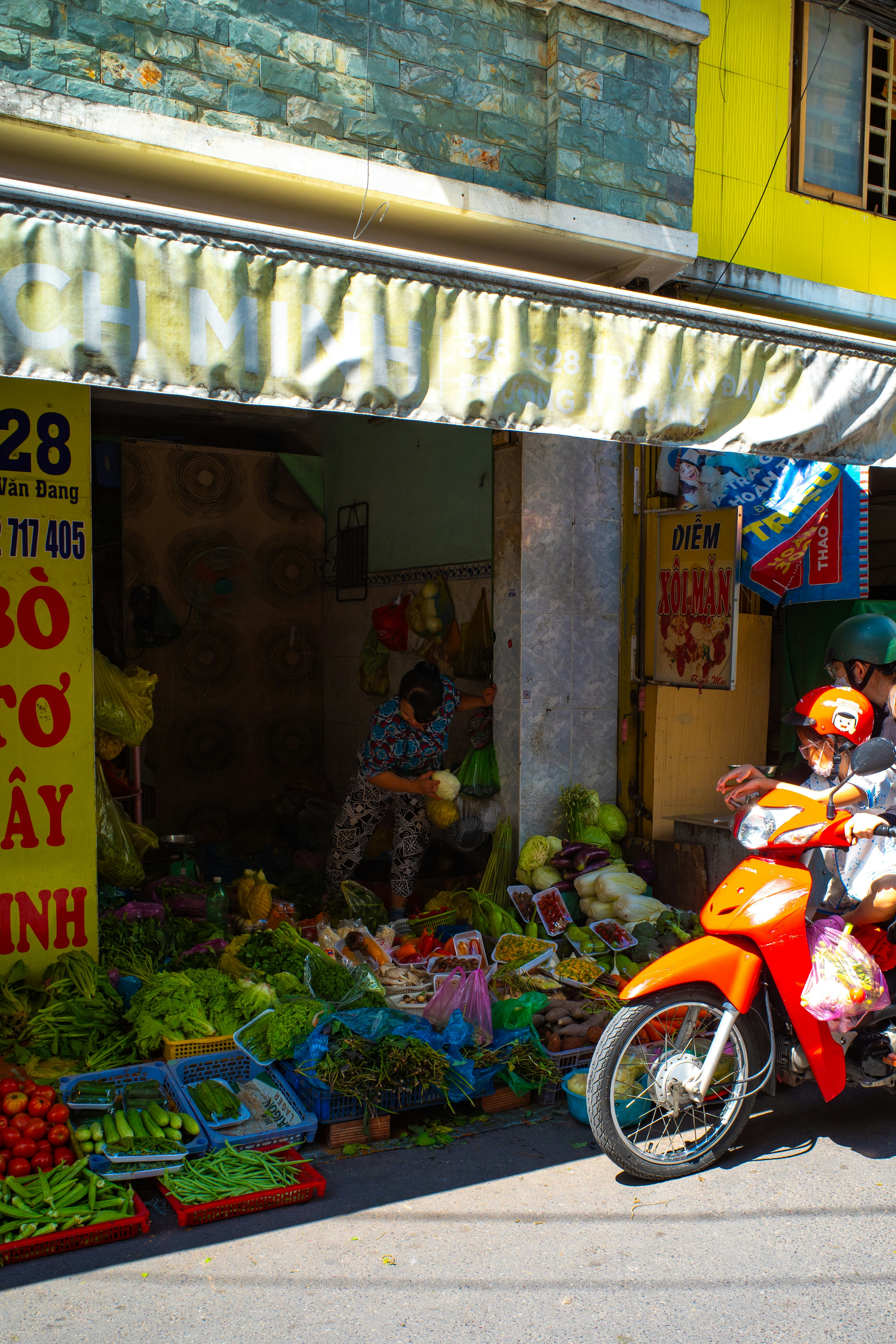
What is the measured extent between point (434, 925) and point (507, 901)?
0.52 meters

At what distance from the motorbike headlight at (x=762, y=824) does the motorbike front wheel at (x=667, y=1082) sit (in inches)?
21.7

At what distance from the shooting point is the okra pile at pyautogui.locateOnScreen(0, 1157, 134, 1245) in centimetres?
321

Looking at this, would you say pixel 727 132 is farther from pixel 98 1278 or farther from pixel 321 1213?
pixel 98 1278

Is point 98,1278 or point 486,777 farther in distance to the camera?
point 486,777

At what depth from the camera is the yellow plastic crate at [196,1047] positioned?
4.32m

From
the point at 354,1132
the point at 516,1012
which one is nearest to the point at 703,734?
the point at 516,1012

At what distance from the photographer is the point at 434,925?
6.39 meters

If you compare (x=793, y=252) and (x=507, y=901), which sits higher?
(x=793, y=252)

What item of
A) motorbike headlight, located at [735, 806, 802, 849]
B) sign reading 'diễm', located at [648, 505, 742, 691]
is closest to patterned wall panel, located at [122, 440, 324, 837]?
sign reading 'diễm', located at [648, 505, 742, 691]

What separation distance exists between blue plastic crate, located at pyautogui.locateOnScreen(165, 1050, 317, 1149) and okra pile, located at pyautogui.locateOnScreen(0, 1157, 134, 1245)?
1.32ft

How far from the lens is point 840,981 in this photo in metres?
3.68

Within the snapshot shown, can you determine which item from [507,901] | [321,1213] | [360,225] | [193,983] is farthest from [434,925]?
[360,225]

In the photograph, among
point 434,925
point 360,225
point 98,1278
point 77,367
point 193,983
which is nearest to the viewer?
point 98,1278

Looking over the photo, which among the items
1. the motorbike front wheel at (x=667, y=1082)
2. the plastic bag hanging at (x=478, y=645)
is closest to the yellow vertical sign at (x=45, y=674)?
the motorbike front wheel at (x=667, y=1082)
